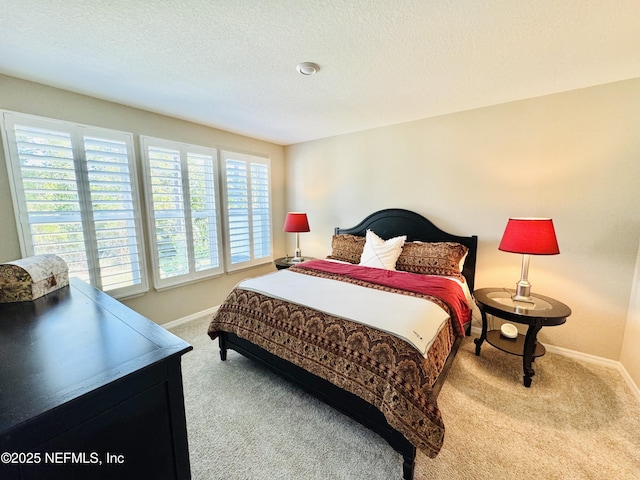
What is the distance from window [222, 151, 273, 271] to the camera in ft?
11.5

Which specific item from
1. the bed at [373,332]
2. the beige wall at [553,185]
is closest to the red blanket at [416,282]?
the bed at [373,332]

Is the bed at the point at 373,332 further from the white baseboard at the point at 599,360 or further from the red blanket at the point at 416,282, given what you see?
the white baseboard at the point at 599,360

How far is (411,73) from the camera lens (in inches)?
77.3

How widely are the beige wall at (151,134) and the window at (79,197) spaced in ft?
0.27

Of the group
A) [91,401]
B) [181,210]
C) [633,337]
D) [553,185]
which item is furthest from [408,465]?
[181,210]

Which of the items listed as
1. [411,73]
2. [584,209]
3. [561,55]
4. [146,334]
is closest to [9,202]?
[146,334]

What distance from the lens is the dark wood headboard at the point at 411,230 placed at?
2.80 metres

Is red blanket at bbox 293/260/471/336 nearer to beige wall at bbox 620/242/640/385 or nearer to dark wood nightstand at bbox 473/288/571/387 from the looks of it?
dark wood nightstand at bbox 473/288/571/387

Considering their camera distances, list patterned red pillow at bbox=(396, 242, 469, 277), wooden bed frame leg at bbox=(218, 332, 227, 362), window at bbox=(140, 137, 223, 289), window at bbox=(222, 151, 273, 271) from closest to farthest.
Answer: wooden bed frame leg at bbox=(218, 332, 227, 362) < patterned red pillow at bbox=(396, 242, 469, 277) < window at bbox=(140, 137, 223, 289) < window at bbox=(222, 151, 273, 271)

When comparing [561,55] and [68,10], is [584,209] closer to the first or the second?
[561,55]

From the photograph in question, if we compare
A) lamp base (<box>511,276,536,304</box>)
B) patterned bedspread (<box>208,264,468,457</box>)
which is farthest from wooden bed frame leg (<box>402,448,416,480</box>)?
lamp base (<box>511,276,536,304</box>)

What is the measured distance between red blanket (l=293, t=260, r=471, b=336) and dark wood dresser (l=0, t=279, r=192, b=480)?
1782 millimetres

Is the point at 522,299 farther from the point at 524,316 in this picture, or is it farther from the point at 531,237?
the point at 531,237

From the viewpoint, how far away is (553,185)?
2385 millimetres
